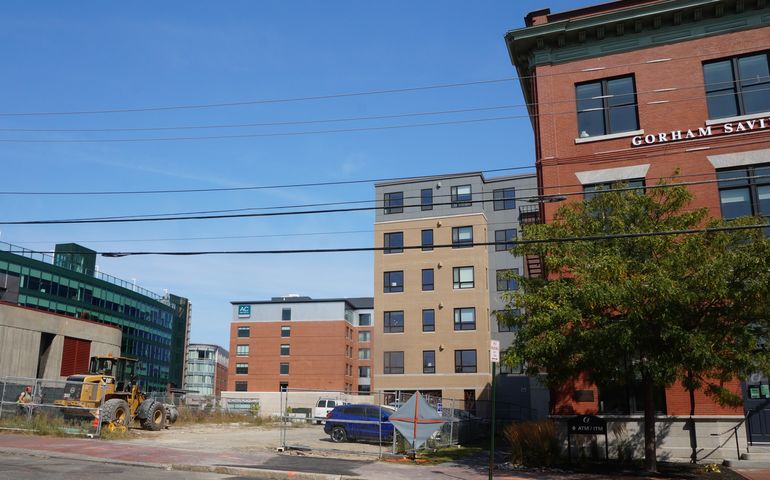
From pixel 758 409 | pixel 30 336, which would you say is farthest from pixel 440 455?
pixel 30 336

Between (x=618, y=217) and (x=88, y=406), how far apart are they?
2240cm

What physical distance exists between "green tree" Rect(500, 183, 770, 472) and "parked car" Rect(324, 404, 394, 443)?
12108 millimetres

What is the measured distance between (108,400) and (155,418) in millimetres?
3246

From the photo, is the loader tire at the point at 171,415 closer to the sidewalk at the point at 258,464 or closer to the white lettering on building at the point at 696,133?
the sidewalk at the point at 258,464

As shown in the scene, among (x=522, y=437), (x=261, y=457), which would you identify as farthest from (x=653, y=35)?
(x=261, y=457)

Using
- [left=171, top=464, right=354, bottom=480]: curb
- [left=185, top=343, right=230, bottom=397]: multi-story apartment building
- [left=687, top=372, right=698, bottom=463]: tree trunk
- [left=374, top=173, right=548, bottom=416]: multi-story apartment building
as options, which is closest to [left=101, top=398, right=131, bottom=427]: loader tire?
[left=171, top=464, right=354, bottom=480]: curb

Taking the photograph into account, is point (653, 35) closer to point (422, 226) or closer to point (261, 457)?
point (261, 457)

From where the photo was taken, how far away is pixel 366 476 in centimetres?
1691

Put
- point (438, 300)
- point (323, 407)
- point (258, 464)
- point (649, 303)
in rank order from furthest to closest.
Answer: point (438, 300)
point (323, 407)
point (258, 464)
point (649, 303)

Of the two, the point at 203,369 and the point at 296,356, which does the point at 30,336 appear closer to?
the point at 296,356

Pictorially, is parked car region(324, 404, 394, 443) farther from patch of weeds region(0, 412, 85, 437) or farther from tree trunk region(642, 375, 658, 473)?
tree trunk region(642, 375, 658, 473)

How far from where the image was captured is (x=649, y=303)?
1548 cm

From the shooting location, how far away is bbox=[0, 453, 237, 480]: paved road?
47.4 feet

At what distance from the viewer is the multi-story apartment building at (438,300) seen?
52562mm
